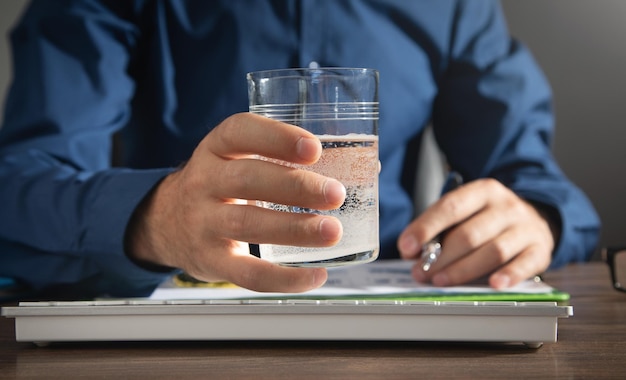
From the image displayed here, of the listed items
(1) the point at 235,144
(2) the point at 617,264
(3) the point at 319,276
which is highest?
(1) the point at 235,144

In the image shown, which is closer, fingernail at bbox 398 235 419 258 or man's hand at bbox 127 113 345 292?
man's hand at bbox 127 113 345 292

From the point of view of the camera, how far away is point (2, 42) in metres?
1.95

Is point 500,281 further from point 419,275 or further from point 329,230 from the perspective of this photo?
point 329,230

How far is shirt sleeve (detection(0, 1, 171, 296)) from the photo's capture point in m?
0.84

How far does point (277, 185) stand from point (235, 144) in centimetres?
5

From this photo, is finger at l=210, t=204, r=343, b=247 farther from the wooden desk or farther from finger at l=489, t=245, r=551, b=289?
finger at l=489, t=245, r=551, b=289

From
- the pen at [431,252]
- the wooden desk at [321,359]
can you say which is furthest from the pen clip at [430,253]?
the wooden desk at [321,359]

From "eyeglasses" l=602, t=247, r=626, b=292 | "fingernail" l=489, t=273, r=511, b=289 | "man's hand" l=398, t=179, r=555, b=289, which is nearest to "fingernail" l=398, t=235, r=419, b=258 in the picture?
"man's hand" l=398, t=179, r=555, b=289

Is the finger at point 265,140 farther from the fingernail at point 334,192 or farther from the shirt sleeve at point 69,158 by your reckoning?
the shirt sleeve at point 69,158

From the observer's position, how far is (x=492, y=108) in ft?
4.72

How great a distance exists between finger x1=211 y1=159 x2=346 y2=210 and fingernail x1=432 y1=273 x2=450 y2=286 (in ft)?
0.92

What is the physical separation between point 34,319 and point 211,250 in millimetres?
149

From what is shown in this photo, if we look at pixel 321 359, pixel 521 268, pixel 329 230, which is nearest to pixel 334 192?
pixel 329 230

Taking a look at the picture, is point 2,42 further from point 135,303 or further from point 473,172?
point 135,303
